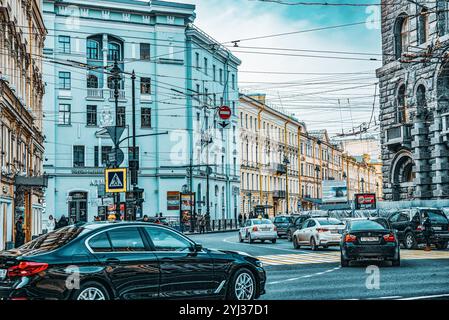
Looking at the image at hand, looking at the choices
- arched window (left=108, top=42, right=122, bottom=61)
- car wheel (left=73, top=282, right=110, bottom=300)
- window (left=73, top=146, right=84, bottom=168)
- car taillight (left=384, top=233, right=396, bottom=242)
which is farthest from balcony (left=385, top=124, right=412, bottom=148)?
car wheel (left=73, top=282, right=110, bottom=300)

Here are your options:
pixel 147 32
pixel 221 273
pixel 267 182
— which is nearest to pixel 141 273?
pixel 221 273

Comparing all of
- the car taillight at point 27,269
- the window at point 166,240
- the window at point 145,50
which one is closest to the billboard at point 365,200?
the window at point 145,50

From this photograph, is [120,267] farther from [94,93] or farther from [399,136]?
[94,93]

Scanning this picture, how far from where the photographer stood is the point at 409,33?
1391 inches

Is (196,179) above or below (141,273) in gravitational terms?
above

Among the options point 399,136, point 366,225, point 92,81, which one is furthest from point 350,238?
point 92,81

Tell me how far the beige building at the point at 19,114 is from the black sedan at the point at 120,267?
650 inches

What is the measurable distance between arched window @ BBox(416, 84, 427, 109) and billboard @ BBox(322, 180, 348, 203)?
87.1ft

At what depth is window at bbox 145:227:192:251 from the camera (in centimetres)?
1058

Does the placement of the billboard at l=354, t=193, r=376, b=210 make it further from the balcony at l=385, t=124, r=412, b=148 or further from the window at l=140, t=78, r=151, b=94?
the window at l=140, t=78, r=151, b=94

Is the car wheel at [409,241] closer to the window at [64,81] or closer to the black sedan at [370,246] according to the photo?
the black sedan at [370,246]
